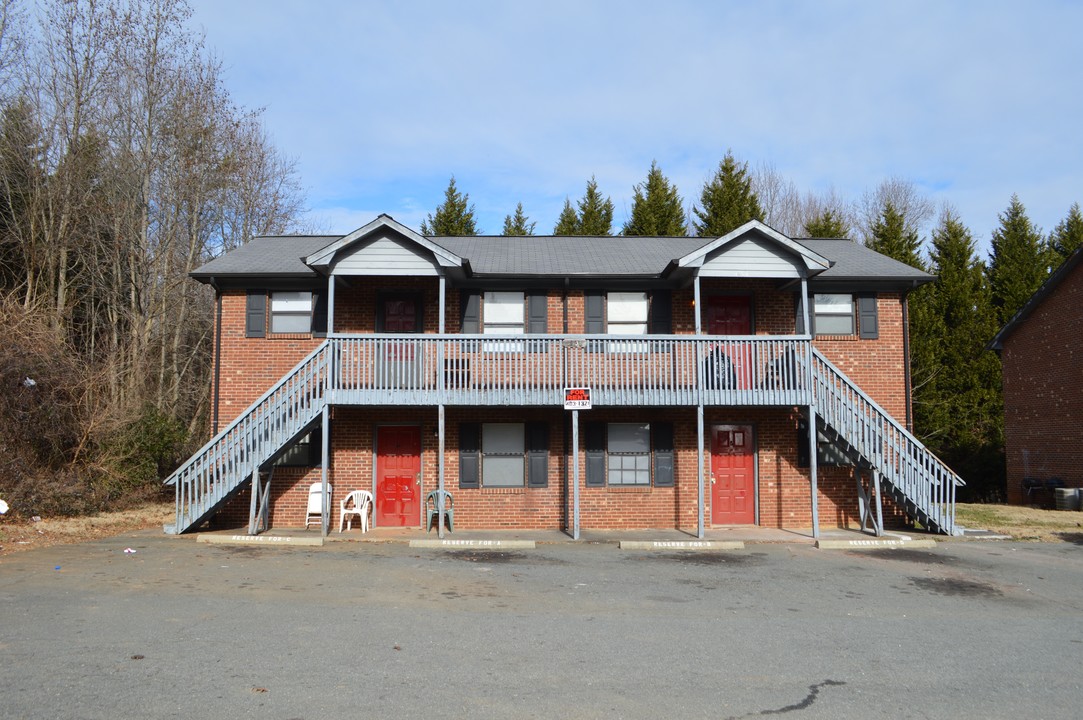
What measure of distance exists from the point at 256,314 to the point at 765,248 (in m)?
10.4

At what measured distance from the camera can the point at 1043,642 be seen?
791cm

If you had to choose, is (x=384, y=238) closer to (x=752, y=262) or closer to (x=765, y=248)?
(x=752, y=262)

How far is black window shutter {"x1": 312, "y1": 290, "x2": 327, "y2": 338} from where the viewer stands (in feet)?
53.4

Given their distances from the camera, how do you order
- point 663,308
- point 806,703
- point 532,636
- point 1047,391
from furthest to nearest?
point 1047,391
point 663,308
point 532,636
point 806,703

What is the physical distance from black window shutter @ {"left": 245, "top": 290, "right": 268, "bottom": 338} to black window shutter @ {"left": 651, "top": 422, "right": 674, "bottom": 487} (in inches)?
331

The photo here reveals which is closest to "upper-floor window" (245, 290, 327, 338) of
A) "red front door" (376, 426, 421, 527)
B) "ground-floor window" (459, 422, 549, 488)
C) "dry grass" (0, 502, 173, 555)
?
"red front door" (376, 426, 421, 527)

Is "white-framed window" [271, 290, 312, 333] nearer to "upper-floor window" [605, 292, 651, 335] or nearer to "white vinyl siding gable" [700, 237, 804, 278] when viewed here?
"upper-floor window" [605, 292, 651, 335]

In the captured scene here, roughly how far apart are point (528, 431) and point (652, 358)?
309cm

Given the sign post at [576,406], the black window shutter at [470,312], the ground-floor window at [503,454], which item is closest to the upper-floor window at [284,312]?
the black window shutter at [470,312]

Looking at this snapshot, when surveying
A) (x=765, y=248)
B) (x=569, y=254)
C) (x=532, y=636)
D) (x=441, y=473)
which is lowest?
(x=532, y=636)

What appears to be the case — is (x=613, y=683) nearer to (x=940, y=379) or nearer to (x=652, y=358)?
(x=652, y=358)

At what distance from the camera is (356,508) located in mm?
15703

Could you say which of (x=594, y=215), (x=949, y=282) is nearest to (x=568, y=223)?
(x=594, y=215)

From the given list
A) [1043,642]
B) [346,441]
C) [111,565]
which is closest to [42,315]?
[346,441]
